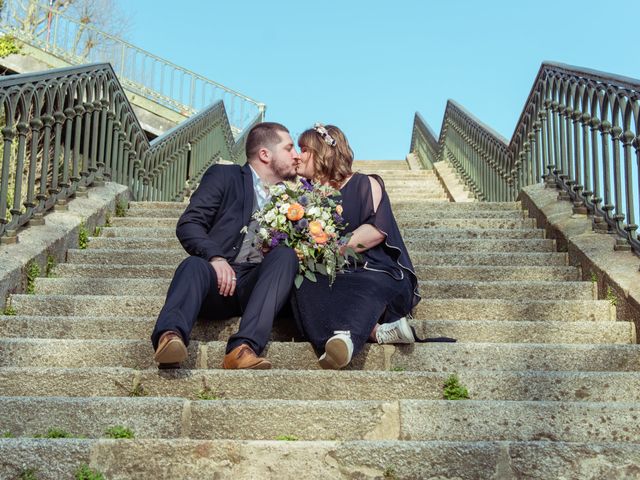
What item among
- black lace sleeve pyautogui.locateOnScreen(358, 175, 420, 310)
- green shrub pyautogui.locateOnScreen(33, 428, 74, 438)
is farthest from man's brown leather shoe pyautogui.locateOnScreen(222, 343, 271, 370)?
black lace sleeve pyautogui.locateOnScreen(358, 175, 420, 310)

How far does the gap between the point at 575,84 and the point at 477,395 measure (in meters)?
3.44

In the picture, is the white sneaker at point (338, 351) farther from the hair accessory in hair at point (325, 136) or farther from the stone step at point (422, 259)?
the stone step at point (422, 259)

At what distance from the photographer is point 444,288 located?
4898 mm

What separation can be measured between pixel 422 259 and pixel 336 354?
82.7 inches

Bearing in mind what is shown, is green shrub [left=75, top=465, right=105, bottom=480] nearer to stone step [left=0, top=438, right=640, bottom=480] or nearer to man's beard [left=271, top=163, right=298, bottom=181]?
stone step [left=0, top=438, right=640, bottom=480]

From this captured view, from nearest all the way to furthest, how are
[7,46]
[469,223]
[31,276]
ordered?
1. [31,276]
2. [469,223]
3. [7,46]

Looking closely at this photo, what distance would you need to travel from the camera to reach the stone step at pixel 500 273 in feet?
17.1

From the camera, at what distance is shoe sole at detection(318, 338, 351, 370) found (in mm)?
3564

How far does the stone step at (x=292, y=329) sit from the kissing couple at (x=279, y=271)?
112mm

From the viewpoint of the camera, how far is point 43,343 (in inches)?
151

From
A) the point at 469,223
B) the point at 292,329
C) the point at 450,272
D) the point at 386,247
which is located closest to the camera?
the point at 292,329

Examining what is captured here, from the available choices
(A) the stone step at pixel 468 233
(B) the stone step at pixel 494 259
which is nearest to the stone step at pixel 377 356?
(B) the stone step at pixel 494 259

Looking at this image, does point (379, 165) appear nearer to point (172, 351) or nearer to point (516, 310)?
point (516, 310)

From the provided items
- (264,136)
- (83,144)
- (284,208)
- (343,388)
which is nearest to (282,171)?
(264,136)
